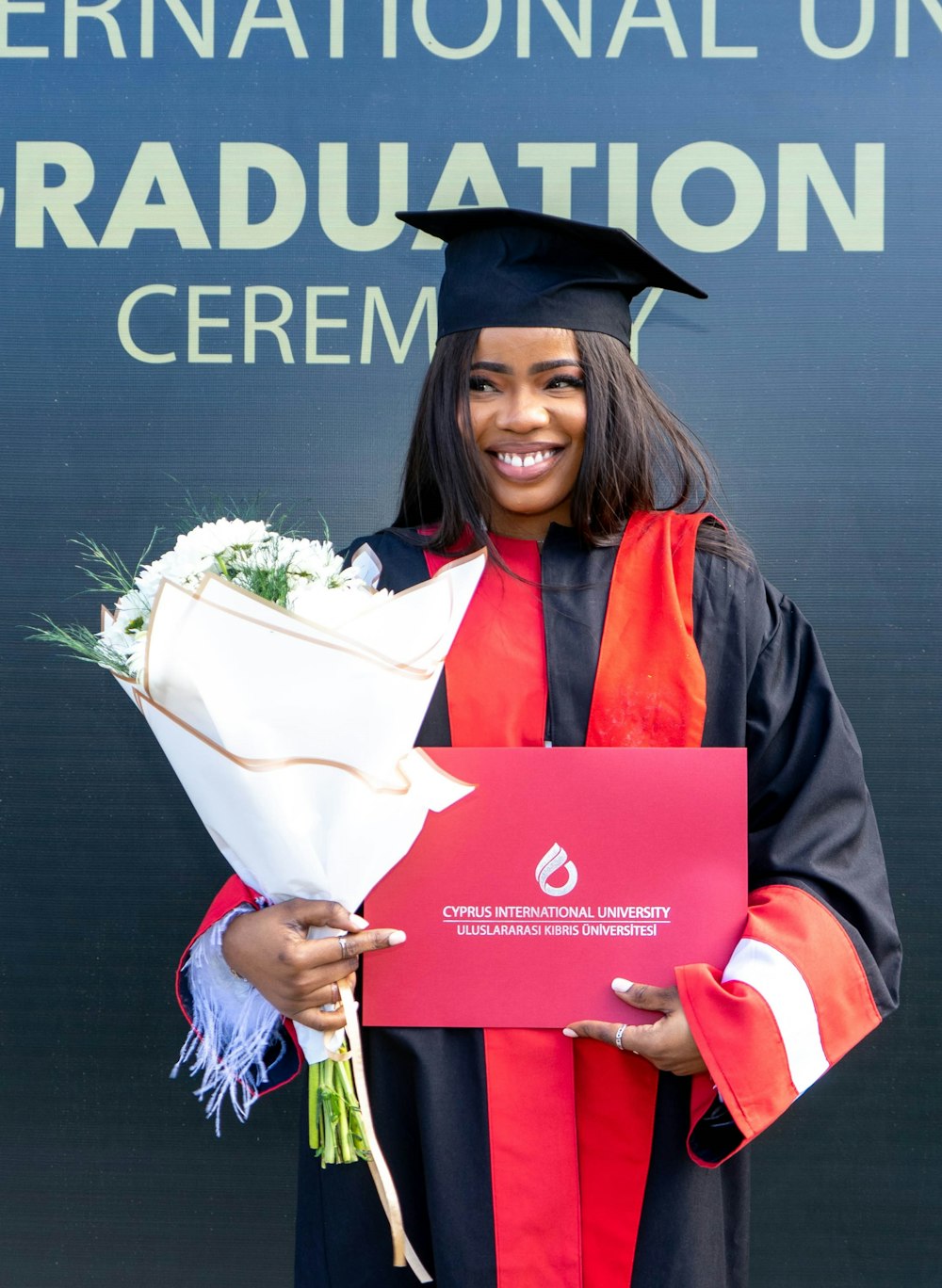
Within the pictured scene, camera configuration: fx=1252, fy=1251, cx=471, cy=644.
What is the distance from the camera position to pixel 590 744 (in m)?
1.45

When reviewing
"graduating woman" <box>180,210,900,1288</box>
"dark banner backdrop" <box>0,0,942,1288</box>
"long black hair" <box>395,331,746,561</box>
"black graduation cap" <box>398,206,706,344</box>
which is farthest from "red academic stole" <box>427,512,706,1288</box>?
"dark banner backdrop" <box>0,0,942,1288</box>

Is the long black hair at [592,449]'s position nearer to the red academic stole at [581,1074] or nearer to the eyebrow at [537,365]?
Answer: the eyebrow at [537,365]

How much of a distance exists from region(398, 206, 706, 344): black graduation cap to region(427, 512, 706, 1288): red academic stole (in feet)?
1.08

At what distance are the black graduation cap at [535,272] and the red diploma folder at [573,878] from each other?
55cm

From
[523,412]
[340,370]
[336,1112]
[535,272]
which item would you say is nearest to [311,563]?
[523,412]

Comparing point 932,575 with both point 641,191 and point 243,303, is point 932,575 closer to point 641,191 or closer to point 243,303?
point 641,191

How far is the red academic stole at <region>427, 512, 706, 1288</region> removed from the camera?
1.39 m

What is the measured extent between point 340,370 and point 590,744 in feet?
3.41

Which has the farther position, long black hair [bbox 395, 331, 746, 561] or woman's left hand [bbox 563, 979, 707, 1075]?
long black hair [bbox 395, 331, 746, 561]

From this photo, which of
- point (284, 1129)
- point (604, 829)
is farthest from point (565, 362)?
point (284, 1129)

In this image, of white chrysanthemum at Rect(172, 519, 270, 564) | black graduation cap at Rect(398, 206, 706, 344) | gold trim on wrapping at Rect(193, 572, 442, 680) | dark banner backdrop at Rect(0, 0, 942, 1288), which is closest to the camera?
gold trim on wrapping at Rect(193, 572, 442, 680)

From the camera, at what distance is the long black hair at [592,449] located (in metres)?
1.55

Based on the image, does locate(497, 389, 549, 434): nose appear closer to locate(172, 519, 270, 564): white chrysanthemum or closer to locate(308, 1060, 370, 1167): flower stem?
locate(172, 519, 270, 564): white chrysanthemum

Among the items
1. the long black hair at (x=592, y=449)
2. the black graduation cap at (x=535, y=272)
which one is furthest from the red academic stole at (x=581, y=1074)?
the black graduation cap at (x=535, y=272)
